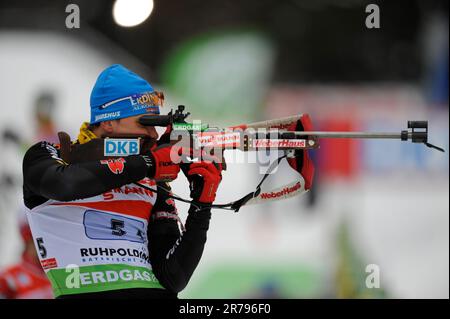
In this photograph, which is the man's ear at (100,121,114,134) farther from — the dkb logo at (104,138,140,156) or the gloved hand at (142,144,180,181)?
the gloved hand at (142,144,180,181)

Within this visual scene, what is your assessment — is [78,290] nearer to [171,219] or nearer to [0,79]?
[171,219]

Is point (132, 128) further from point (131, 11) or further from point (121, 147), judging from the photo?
point (131, 11)

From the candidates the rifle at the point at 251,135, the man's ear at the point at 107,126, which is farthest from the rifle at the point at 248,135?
the man's ear at the point at 107,126

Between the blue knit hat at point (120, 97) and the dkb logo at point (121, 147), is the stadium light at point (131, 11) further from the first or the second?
the dkb logo at point (121, 147)

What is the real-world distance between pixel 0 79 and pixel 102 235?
9.44 ft

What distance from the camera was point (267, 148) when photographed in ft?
9.48

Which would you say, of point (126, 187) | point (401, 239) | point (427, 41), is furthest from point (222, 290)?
point (126, 187)

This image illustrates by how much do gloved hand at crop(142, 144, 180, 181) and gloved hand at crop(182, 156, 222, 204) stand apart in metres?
0.09

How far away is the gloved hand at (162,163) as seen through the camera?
2.72m

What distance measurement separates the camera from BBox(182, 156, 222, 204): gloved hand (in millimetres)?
2809

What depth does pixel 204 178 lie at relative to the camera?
2824 mm

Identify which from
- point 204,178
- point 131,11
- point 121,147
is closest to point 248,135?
point 204,178

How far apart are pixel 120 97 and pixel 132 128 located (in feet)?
0.38

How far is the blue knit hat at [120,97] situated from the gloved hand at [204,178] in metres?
0.27
